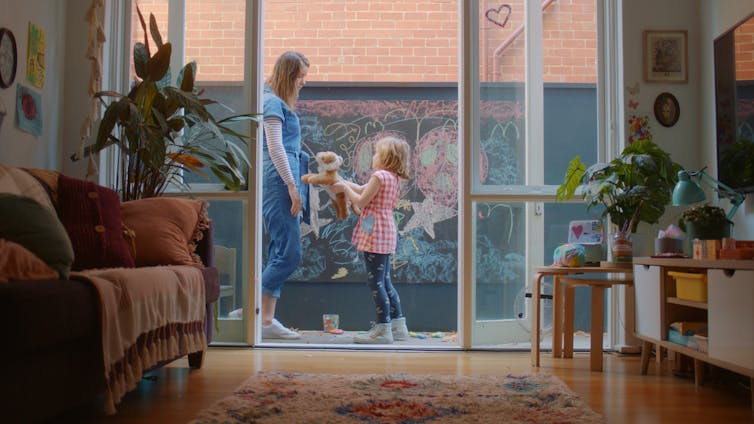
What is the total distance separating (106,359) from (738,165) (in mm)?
2795

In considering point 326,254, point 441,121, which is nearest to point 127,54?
point 326,254

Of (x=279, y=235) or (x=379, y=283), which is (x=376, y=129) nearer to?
(x=279, y=235)

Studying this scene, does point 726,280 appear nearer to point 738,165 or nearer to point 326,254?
point 738,165

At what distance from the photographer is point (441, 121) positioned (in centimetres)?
659

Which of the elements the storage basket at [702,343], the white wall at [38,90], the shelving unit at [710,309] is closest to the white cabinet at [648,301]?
the shelving unit at [710,309]

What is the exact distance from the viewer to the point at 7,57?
11.2ft

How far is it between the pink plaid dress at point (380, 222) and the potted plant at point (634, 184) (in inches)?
51.2

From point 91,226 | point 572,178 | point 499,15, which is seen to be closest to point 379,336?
point 572,178

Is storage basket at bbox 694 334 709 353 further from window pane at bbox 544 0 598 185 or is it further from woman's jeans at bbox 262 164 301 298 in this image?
woman's jeans at bbox 262 164 301 298

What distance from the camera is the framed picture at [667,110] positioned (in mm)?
4199

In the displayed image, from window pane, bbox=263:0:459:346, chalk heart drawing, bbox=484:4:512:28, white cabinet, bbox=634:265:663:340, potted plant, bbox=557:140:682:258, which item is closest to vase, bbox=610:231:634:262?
potted plant, bbox=557:140:682:258

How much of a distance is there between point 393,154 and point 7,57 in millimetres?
2302

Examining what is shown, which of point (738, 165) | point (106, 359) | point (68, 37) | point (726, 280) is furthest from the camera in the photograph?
Answer: point (68, 37)

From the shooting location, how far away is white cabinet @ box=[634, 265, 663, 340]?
10.8ft
